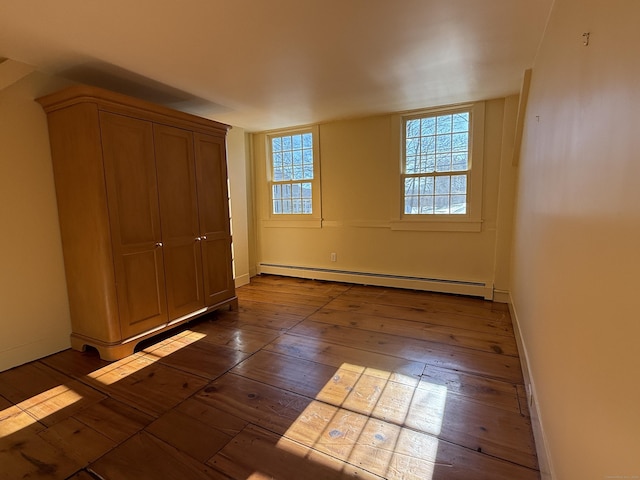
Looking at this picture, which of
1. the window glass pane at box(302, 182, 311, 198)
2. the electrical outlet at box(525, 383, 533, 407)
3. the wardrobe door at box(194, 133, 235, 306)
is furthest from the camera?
the window glass pane at box(302, 182, 311, 198)

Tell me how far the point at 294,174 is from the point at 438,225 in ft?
7.47

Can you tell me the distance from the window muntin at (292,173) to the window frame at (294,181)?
0.02 metres

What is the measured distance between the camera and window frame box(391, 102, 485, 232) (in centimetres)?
363

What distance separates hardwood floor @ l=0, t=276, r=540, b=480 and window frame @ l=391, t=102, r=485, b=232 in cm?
129

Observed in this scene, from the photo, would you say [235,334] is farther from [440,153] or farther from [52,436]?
[440,153]

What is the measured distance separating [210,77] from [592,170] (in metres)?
2.74

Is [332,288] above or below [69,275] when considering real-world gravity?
below

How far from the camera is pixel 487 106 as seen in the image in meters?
3.55

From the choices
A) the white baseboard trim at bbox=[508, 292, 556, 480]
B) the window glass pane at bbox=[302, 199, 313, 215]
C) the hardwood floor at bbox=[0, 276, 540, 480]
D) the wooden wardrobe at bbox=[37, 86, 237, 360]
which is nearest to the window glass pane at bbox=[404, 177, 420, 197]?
the window glass pane at bbox=[302, 199, 313, 215]

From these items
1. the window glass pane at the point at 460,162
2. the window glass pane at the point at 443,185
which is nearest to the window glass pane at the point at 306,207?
the window glass pane at the point at 443,185

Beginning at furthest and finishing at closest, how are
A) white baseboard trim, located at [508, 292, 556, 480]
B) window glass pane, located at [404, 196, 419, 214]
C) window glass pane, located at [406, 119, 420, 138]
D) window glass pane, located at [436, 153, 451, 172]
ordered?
window glass pane, located at [404, 196, 419, 214]
window glass pane, located at [406, 119, 420, 138]
window glass pane, located at [436, 153, 451, 172]
white baseboard trim, located at [508, 292, 556, 480]

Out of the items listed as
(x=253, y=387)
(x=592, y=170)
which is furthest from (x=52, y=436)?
(x=592, y=170)

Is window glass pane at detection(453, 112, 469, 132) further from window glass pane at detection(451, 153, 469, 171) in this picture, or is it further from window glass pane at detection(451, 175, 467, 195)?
window glass pane at detection(451, 175, 467, 195)

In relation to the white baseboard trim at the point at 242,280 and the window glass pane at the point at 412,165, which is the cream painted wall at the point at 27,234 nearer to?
the white baseboard trim at the point at 242,280
